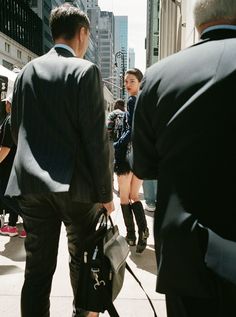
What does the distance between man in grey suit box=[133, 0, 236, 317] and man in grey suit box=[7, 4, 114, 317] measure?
803 mm

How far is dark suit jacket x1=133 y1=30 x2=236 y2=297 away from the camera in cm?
133

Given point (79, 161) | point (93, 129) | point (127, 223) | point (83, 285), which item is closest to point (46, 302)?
point (83, 285)

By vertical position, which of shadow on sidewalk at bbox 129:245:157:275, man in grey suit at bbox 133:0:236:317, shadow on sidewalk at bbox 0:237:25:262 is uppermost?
man in grey suit at bbox 133:0:236:317

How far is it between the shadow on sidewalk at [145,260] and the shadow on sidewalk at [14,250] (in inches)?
50.6

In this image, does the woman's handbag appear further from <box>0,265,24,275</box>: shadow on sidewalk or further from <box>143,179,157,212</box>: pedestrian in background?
<box>143,179,157,212</box>: pedestrian in background

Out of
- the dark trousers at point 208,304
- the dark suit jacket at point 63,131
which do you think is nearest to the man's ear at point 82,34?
the dark suit jacket at point 63,131

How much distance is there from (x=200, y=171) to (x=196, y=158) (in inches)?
1.9

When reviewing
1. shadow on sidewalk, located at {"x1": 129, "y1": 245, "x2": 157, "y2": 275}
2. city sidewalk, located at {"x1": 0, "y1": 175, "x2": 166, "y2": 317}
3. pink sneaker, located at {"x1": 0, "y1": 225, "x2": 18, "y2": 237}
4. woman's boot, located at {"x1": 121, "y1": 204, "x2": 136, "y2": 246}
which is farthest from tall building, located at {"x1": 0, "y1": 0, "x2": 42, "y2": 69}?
shadow on sidewalk, located at {"x1": 129, "y1": 245, "x2": 157, "y2": 275}

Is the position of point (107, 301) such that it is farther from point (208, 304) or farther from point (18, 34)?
point (18, 34)

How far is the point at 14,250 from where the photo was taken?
4723mm

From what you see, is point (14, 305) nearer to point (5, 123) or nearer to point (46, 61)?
point (46, 61)

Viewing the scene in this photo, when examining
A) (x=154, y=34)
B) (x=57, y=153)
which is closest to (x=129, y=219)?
(x=57, y=153)

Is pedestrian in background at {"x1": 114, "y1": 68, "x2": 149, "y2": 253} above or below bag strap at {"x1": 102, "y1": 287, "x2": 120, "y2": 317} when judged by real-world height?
above

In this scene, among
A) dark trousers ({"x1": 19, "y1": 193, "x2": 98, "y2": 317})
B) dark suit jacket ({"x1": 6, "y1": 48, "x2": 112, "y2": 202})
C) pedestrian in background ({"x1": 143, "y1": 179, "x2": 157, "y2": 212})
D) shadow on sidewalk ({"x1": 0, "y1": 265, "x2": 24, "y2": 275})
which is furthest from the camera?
pedestrian in background ({"x1": 143, "y1": 179, "x2": 157, "y2": 212})
